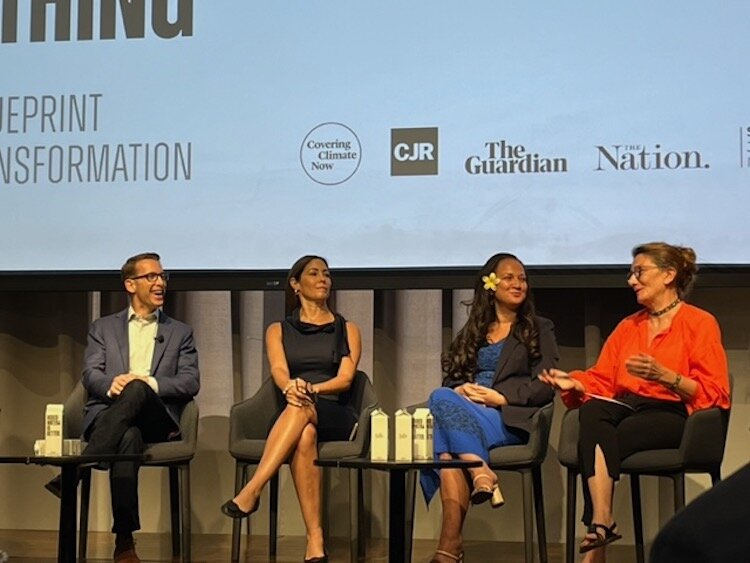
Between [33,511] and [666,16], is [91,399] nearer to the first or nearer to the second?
[33,511]

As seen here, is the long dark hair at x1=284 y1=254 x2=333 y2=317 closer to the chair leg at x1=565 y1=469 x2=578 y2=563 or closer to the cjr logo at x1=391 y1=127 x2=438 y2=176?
the cjr logo at x1=391 y1=127 x2=438 y2=176

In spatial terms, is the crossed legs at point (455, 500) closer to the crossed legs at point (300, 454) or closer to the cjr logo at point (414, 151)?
the crossed legs at point (300, 454)

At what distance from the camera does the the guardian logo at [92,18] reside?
4668mm

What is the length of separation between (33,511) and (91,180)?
62.1 inches

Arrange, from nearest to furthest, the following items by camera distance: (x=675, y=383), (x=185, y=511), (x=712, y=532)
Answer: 1. (x=712, y=532)
2. (x=675, y=383)
3. (x=185, y=511)

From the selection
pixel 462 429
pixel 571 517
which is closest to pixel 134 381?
pixel 462 429

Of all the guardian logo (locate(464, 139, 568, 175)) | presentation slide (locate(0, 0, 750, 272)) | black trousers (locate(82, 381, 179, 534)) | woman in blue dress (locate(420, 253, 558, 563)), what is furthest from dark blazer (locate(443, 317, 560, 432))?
black trousers (locate(82, 381, 179, 534))

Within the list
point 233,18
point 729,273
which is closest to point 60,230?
point 233,18

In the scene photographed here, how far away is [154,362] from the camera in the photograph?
4207 millimetres

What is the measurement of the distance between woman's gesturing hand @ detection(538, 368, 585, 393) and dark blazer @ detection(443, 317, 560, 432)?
4.1 inches

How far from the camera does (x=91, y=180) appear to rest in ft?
15.3

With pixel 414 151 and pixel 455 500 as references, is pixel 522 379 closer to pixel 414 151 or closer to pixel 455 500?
pixel 455 500

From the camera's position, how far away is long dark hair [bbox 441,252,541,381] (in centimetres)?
396

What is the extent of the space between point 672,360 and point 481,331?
67 centimetres
